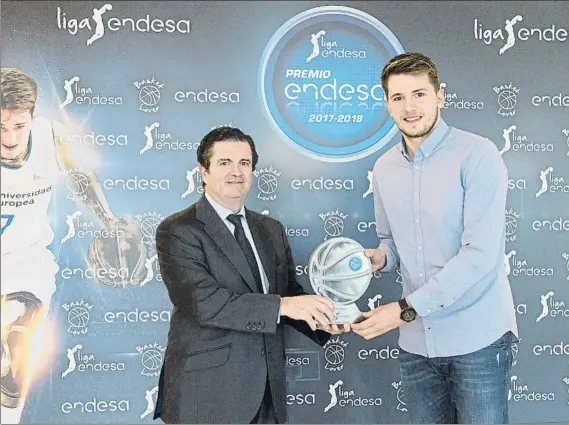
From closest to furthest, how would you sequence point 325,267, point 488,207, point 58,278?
point 488,207 < point 325,267 < point 58,278

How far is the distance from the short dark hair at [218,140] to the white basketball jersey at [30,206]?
81cm

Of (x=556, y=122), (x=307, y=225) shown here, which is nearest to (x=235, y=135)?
(x=307, y=225)

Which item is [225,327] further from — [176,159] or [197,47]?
[197,47]

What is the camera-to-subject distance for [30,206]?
3.23 m

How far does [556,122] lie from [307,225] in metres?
1.47

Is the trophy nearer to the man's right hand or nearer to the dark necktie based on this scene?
the man's right hand

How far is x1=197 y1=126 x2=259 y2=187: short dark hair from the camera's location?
300 centimetres

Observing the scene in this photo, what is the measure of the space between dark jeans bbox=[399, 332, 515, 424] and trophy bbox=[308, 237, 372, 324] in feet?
1.18

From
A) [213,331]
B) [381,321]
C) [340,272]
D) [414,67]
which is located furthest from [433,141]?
[213,331]

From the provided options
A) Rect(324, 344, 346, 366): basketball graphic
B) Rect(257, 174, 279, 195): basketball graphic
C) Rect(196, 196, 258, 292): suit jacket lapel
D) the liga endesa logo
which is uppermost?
the liga endesa logo

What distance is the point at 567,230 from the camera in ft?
11.3

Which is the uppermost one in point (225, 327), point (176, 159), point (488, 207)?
point (176, 159)

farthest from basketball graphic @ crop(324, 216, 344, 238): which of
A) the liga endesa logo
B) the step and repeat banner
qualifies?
the liga endesa logo

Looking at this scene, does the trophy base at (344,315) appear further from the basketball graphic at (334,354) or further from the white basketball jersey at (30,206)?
the white basketball jersey at (30,206)
